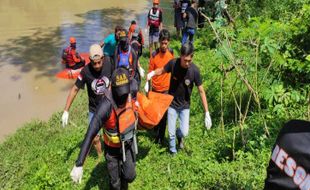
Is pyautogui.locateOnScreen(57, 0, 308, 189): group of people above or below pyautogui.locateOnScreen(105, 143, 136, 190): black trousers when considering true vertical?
above

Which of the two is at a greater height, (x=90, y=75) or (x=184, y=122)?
(x=90, y=75)

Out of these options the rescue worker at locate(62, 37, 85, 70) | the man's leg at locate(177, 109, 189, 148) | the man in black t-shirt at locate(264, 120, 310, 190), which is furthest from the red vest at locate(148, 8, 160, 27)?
the man in black t-shirt at locate(264, 120, 310, 190)

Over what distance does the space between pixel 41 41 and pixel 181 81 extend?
34.9ft

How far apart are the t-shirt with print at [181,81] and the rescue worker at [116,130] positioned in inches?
50.0

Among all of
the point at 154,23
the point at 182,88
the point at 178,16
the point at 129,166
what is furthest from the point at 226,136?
the point at 178,16

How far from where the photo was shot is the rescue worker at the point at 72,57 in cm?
1043

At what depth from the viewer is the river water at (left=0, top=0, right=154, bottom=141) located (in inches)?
373

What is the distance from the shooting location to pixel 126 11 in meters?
20.8

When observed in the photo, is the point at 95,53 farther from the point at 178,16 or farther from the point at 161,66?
the point at 178,16

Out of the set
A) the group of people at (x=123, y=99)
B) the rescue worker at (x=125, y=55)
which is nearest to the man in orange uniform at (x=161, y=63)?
the group of people at (x=123, y=99)

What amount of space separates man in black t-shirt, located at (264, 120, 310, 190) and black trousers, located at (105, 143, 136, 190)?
8.23ft

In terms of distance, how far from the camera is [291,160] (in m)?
2.16

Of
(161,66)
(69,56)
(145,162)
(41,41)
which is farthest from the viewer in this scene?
(41,41)

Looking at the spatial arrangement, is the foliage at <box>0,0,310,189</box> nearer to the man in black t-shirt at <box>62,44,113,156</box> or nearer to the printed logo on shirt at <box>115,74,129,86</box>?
the man in black t-shirt at <box>62,44,113,156</box>
